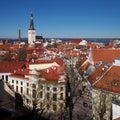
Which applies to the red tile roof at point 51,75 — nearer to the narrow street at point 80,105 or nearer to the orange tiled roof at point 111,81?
the narrow street at point 80,105

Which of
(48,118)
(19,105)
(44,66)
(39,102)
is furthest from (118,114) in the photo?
(44,66)

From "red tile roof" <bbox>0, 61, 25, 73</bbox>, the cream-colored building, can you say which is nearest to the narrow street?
the cream-colored building

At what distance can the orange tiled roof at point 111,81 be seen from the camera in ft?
93.4

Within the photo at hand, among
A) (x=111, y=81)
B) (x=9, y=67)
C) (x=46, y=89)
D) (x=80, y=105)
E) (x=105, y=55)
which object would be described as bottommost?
(x=80, y=105)

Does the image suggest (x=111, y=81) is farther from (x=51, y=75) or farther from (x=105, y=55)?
(x=105, y=55)

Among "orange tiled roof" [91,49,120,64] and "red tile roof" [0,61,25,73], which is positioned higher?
"orange tiled roof" [91,49,120,64]

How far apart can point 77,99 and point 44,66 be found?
42.1ft

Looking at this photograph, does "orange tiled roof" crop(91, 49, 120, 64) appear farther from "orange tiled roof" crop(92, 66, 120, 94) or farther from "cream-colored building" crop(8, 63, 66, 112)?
"orange tiled roof" crop(92, 66, 120, 94)

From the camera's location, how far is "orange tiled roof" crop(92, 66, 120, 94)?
93.4ft

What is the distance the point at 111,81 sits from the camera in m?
29.8

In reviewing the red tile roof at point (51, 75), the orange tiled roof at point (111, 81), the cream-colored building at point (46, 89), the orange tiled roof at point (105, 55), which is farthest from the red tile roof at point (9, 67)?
the orange tiled roof at point (111, 81)

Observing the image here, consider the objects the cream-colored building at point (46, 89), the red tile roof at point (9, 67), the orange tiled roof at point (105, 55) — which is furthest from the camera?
the orange tiled roof at point (105, 55)

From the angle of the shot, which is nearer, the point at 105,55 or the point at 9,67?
the point at 9,67

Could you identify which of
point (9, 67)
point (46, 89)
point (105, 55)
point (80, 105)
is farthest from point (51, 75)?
point (105, 55)
